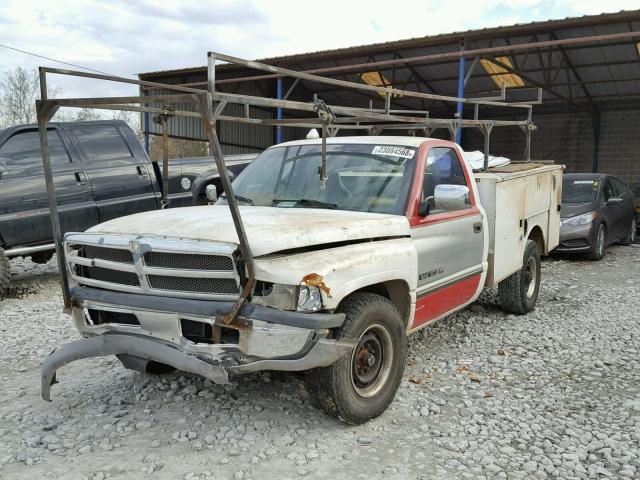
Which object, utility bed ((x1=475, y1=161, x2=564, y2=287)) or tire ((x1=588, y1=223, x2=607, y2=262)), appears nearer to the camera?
utility bed ((x1=475, y1=161, x2=564, y2=287))

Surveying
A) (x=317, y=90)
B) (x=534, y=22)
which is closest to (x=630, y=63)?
(x=534, y=22)

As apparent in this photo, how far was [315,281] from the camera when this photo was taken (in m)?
3.15

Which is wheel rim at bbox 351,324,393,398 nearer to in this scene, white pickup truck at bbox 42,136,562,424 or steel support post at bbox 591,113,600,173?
white pickup truck at bbox 42,136,562,424

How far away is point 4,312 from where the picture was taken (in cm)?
648

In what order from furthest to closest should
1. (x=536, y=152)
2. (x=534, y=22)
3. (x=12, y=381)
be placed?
(x=536, y=152) → (x=534, y=22) → (x=12, y=381)

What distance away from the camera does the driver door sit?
14.0 feet

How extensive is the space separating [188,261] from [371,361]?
1.31 meters

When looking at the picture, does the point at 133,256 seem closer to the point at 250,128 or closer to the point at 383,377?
the point at 383,377

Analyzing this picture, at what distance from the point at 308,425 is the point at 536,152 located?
23.4m

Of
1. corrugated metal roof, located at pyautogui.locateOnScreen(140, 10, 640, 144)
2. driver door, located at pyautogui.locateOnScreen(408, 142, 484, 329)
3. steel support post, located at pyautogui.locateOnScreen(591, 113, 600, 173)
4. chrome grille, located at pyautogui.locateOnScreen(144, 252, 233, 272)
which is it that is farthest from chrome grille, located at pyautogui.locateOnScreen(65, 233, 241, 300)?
steel support post, located at pyautogui.locateOnScreen(591, 113, 600, 173)

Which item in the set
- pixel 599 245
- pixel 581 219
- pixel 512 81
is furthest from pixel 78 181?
pixel 512 81

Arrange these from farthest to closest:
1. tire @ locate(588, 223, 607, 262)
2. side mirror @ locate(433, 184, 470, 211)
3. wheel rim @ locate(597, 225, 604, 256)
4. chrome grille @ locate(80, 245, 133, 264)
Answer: wheel rim @ locate(597, 225, 604, 256) → tire @ locate(588, 223, 607, 262) → side mirror @ locate(433, 184, 470, 211) → chrome grille @ locate(80, 245, 133, 264)

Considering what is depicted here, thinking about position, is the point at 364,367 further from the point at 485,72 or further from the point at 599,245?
the point at 485,72

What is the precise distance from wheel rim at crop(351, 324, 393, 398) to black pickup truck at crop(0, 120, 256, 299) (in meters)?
4.96
